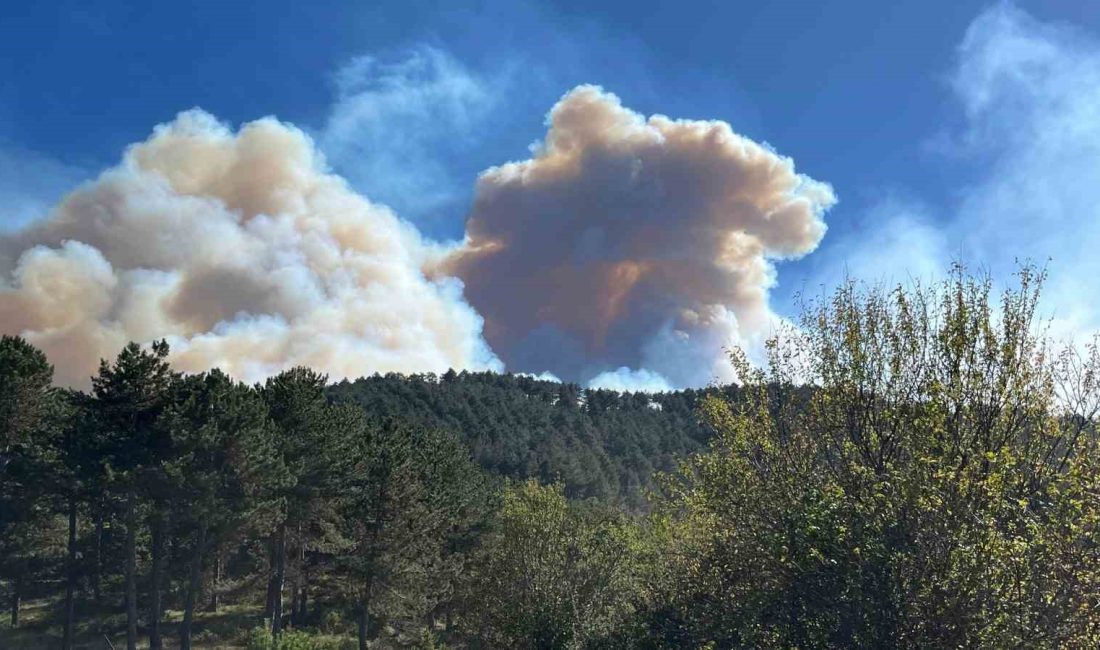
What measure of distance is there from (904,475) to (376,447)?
46.9 meters

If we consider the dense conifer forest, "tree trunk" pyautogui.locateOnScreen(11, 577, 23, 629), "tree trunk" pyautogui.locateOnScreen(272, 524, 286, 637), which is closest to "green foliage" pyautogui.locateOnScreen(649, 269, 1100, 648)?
the dense conifer forest

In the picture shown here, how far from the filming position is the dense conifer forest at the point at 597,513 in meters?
14.4

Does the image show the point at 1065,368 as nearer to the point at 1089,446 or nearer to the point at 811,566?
the point at 1089,446

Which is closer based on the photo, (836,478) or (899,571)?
(899,571)

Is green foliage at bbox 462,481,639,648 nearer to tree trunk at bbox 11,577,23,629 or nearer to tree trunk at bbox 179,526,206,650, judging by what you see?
tree trunk at bbox 179,526,206,650

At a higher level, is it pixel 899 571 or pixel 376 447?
pixel 376 447

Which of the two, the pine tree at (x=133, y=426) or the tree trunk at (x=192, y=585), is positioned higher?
the pine tree at (x=133, y=426)

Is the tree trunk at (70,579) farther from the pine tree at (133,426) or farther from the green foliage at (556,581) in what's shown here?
the green foliage at (556,581)

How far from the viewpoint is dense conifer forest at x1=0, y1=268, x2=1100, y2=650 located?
1441 centimetres

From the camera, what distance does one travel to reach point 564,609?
135ft

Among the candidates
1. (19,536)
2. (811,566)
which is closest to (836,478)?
(811,566)

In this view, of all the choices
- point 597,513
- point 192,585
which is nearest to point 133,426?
point 192,585

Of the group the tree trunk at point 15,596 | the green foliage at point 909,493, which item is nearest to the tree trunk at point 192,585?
the tree trunk at point 15,596

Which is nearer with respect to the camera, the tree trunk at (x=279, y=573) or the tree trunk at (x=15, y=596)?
the tree trunk at (x=15, y=596)
